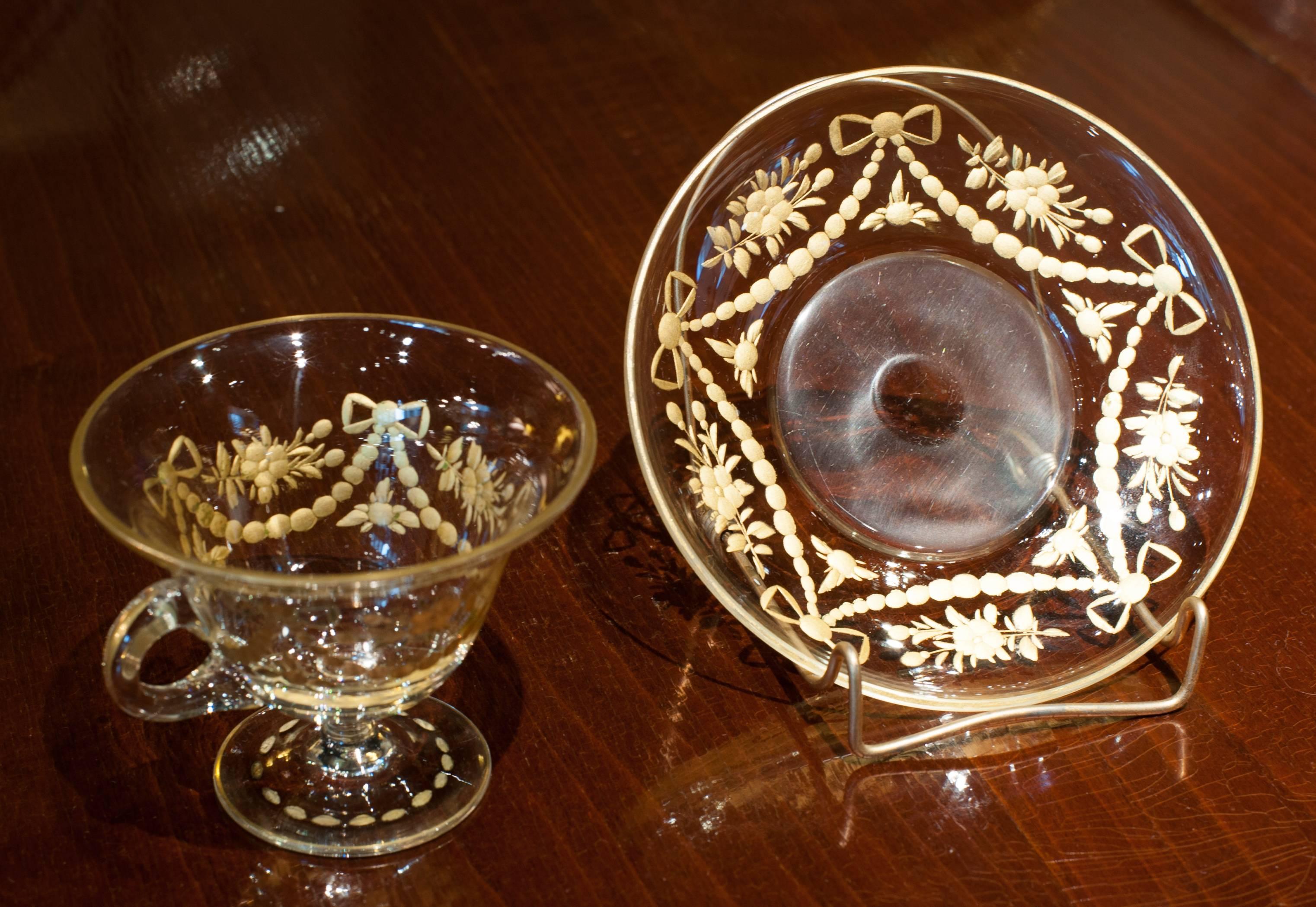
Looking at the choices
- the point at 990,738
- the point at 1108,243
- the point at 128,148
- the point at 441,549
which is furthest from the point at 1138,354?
the point at 128,148

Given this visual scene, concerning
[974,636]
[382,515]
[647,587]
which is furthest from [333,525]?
[974,636]

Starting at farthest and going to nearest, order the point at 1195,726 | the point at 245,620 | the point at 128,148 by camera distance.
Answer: the point at 128,148
the point at 1195,726
the point at 245,620

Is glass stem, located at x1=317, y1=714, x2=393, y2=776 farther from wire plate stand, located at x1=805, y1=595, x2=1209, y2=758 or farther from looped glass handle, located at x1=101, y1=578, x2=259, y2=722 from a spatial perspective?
wire plate stand, located at x1=805, y1=595, x2=1209, y2=758

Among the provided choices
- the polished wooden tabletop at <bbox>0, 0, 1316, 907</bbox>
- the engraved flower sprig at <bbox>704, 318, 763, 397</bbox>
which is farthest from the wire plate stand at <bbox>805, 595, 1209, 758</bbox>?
the engraved flower sprig at <bbox>704, 318, 763, 397</bbox>

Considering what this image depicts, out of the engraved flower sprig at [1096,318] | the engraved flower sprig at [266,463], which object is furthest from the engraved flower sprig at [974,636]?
the engraved flower sprig at [266,463]

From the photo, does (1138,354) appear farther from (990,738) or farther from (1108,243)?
(990,738)

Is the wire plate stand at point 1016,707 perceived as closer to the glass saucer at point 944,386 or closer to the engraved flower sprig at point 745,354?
the glass saucer at point 944,386
